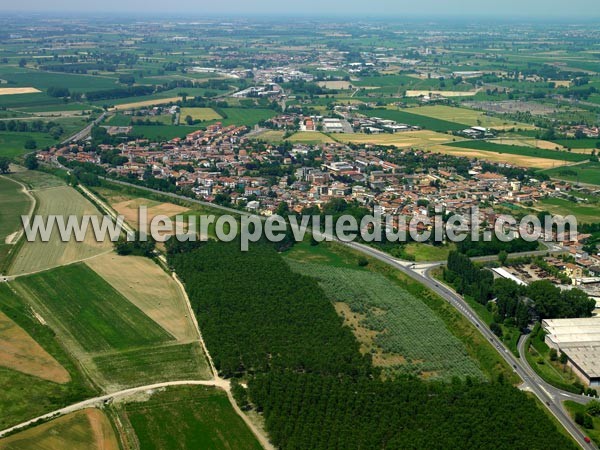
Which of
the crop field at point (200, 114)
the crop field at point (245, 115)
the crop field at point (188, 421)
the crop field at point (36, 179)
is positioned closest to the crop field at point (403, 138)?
the crop field at point (245, 115)

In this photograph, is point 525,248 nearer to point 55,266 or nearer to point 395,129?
point 55,266

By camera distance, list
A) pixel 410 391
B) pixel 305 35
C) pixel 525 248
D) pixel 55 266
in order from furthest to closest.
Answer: pixel 305 35 < pixel 525 248 < pixel 55 266 < pixel 410 391

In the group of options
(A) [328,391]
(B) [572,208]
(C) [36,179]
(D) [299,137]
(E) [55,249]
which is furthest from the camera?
(D) [299,137]

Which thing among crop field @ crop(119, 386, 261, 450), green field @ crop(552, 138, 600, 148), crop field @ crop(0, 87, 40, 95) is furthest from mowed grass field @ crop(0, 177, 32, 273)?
green field @ crop(552, 138, 600, 148)

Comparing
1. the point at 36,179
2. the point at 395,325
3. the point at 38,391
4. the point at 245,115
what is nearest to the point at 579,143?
the point at 245,115

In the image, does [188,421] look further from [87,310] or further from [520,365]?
[520,365]

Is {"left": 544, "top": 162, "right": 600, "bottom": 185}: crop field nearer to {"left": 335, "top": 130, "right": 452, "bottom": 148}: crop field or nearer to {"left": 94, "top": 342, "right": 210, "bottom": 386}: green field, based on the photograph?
{"left": 335, "top": 130, "right": 452, "bottom": 148}: crop field

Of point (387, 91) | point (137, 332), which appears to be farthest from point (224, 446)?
point (387, 91)
